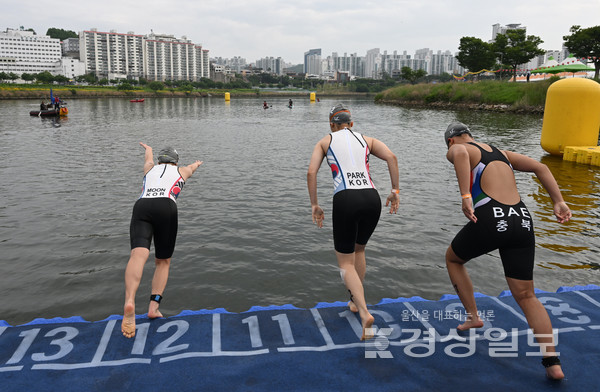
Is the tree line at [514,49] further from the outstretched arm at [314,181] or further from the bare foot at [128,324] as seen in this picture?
the bare foot at [128,324]

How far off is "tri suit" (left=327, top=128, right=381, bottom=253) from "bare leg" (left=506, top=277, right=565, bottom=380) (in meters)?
1.59

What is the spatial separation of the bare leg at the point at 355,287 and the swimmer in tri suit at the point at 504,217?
1.16 m

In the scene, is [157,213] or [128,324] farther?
[157,213]

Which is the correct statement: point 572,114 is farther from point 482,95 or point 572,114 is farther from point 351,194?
point 482,95

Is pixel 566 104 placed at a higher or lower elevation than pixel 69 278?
higher

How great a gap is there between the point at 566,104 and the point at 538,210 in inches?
360

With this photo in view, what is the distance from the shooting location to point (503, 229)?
405 cm

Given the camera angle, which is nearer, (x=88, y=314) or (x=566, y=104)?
(x=88, y=314)

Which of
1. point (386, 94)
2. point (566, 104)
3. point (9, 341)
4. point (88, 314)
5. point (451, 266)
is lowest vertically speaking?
point (88, 314)

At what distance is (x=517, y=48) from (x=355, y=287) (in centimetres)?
8668

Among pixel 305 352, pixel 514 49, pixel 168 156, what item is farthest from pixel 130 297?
pixel 514 49

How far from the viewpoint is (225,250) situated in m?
8.84

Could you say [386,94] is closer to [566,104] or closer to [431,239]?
[566,104]

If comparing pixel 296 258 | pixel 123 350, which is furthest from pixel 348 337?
pixel 296 258
